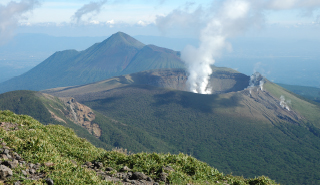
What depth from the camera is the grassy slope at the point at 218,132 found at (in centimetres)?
10669

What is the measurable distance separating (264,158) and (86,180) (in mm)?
120069

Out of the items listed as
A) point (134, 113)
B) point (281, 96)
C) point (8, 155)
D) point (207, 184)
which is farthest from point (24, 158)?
point (281, 96)

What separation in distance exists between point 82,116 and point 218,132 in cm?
6941

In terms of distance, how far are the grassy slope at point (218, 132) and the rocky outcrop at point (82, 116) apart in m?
19.1

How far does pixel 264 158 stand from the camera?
11431 centimetres

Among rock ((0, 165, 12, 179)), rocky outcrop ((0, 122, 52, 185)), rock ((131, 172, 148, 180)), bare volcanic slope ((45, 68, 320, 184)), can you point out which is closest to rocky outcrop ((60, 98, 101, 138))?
bare volcanic slope ((45, 68, 320, 184))

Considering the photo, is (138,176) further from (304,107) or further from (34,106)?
(304,107)

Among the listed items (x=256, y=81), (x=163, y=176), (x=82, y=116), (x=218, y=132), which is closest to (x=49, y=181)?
(x=163, y=176)

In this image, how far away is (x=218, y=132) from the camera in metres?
135

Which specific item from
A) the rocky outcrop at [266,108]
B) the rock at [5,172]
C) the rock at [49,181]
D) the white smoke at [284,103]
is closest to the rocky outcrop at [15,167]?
the rock at [5,172]

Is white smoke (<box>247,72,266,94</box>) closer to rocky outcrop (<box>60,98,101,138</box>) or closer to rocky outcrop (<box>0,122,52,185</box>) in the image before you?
rocky outcrop (<box>60,98,101,138</box>)

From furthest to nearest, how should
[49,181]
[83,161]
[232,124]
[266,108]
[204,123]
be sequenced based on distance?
1. [266,108]
2. [204,123]
3. [232,124]
4. [83,161]
5. [49,181]

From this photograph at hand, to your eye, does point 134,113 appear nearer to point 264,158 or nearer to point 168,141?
point 168,141

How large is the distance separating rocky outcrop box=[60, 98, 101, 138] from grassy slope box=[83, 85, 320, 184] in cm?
1913
